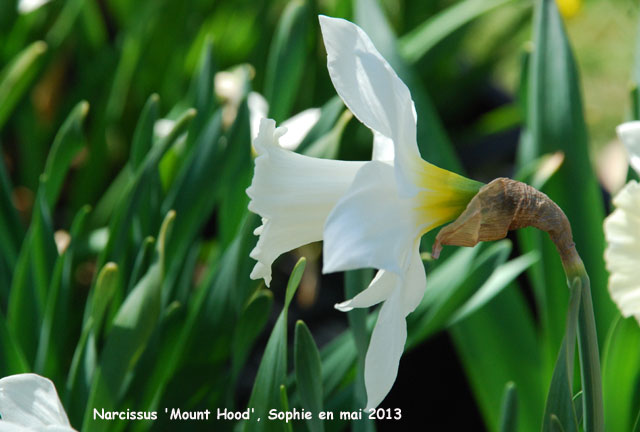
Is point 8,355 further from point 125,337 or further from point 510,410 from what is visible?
point 510,410

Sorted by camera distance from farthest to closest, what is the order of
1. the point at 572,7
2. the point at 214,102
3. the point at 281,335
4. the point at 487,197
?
the point at 572,7
the point at 214,102
the point at 281,335
the point at 487,197

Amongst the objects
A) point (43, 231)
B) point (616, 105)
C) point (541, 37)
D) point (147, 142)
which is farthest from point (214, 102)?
point (616, 105)

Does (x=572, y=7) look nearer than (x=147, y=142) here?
No

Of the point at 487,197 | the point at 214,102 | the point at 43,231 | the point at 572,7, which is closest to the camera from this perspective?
the point at 487,197

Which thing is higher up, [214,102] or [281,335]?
[214,102]

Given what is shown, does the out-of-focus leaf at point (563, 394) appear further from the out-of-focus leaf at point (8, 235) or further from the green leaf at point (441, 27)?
the green leaf at point (441, 27)

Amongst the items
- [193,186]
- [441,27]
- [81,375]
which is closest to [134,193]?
[193,186]

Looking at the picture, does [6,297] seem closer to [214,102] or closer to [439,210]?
[214,102]
